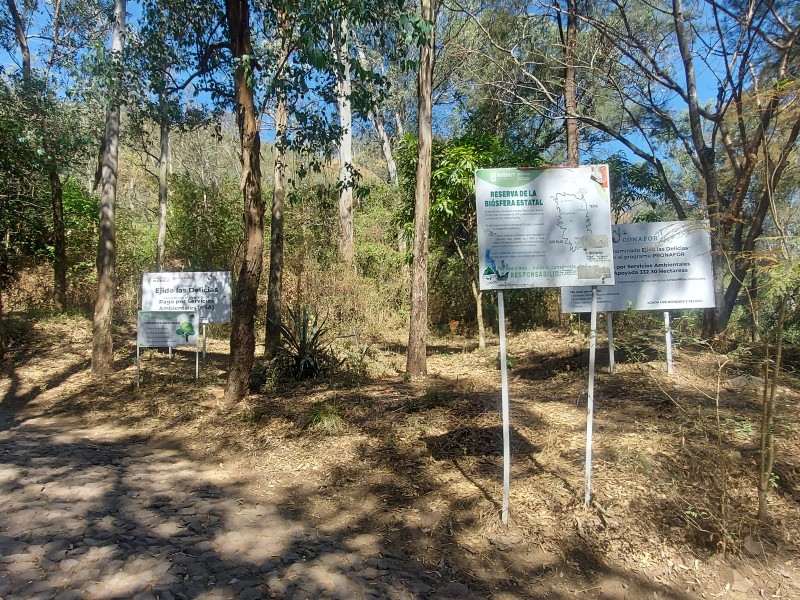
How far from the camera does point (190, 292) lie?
1091cm

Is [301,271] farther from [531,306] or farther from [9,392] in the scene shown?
[9,392]

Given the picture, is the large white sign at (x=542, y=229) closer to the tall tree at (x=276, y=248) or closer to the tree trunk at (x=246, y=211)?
the tree trunk at (x=246, y=211)

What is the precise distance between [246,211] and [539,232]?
443 centimetres

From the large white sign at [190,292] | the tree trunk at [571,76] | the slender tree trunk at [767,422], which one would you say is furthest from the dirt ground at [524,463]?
the tree trunk at [571,76]

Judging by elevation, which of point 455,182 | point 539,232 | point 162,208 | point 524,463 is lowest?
point 524,463

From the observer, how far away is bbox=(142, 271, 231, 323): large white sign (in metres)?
10.9

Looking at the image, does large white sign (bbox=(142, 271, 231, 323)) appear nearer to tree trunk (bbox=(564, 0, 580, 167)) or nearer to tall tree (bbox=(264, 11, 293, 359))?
tall tree (bbox=(264, 11, 293, 359))

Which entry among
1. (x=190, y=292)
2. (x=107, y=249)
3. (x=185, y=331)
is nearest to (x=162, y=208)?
(x=190, y=292)

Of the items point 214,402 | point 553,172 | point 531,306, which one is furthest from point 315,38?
point 531,306

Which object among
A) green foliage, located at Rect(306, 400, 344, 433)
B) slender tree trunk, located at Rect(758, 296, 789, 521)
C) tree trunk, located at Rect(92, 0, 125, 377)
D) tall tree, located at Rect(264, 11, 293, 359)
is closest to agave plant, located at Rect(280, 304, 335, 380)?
tall tree, located at Rect(264, 11, 293, 359)

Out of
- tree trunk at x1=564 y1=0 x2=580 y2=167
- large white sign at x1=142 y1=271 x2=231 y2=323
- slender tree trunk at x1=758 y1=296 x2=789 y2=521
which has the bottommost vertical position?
slender tree trunk at x1=758 y1=296 x2=789 y2=521

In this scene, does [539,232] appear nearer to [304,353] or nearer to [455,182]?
[304,353]

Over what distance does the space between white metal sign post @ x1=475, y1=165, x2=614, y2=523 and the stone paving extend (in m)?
1.23

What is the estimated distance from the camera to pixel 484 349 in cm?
1280
